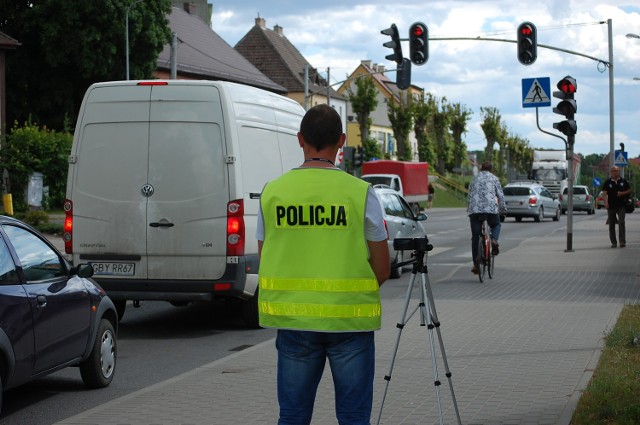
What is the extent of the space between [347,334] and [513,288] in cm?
1279

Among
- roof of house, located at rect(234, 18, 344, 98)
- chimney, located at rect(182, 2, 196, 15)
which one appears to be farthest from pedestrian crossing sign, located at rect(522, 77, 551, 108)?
roof of house, located at rect(234, 18, 344, 98)

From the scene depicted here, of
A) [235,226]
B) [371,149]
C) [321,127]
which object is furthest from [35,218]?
[371,149]

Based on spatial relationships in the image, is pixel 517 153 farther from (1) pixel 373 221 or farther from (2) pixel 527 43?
(1) pixel 373 221

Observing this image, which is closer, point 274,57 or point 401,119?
point 274,57

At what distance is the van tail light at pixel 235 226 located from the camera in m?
12.0

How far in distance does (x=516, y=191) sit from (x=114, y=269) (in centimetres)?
3811

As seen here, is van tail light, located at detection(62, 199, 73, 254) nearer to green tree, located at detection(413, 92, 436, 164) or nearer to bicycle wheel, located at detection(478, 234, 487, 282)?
bicycle wheel, located at detection(478, 234, 487, 282)

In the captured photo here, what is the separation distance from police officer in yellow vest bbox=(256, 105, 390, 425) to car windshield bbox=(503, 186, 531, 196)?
4451 cm

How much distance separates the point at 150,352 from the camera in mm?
11398

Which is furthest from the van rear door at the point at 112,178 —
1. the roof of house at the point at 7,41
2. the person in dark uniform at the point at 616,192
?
the roof of house at the point at 7,41

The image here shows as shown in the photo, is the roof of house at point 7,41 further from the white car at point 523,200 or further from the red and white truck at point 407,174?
the white car at point 523,200

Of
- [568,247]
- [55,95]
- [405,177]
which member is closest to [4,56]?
[55,95]

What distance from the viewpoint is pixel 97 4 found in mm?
53750

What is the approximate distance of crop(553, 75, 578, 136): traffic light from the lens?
23.3 metres
